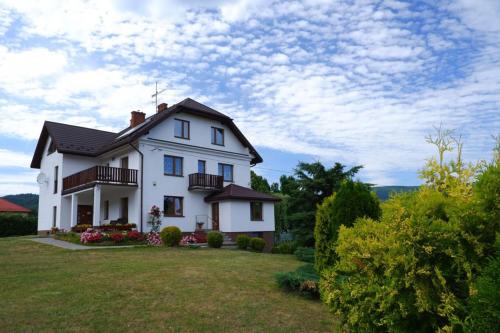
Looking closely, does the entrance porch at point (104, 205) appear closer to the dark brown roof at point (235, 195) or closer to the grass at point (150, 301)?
the dark brown roof at point (235, 195)

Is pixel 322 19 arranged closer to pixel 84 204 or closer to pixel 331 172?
pixel 331 172

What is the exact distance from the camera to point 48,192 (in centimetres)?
→ 2697

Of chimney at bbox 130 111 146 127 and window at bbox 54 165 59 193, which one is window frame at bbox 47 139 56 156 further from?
chimney at bbox 130 111 146 127

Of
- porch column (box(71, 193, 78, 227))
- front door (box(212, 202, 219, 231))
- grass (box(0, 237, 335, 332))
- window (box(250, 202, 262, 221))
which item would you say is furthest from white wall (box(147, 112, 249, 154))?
grass (box(0, 237, 335, 332))

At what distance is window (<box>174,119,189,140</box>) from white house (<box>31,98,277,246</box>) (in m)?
0.06

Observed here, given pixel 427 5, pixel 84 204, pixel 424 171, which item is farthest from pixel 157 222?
pixel 424 171

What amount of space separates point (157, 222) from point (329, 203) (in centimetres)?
1521

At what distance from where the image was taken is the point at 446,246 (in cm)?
289

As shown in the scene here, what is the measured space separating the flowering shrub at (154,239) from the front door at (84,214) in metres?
7.73

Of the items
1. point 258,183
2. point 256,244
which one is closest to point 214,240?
point 256,244

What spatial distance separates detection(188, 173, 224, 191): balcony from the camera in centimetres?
2400

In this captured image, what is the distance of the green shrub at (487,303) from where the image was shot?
7.34 feet

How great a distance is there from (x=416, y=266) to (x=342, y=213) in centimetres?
475

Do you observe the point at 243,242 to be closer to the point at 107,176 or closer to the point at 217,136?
the point at 107,176
